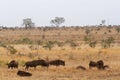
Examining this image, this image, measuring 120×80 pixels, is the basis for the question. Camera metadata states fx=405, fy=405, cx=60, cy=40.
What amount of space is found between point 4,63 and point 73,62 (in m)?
6.00

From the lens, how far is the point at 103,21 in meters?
126

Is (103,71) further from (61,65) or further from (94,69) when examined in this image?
(61,65)

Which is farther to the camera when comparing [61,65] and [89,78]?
[61,65]

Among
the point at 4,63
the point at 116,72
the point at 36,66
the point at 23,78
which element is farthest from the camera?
the point at 4,63

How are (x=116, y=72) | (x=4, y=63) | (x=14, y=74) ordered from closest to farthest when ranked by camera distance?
1. (x=14, y=74)
2. (x=116, y=72)
3. (x=4, y=63)

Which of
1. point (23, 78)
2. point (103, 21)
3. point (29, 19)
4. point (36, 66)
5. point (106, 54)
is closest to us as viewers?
→ point (23, 78)

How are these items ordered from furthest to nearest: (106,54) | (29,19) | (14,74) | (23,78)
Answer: (29,19)
(106,54)
(14,74)
(23,78)

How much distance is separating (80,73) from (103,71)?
2.00 meters

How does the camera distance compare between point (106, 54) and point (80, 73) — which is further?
point (106, 54)

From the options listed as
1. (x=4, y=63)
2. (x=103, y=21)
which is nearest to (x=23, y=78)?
(x=4, y=63)

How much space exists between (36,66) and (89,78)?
635cm

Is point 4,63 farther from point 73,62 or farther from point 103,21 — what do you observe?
point 103,21

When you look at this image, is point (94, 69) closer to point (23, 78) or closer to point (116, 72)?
point (116, 72)

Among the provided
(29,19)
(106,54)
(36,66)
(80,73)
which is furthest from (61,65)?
(29,19)
